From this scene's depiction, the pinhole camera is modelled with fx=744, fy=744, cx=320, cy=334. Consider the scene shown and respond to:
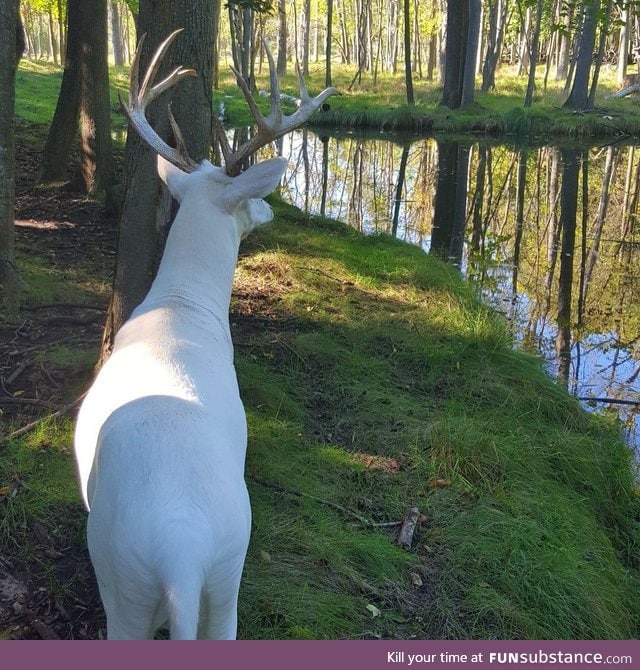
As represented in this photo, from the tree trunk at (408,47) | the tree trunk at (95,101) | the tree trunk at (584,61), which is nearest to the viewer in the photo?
the tree trunk at (95,101)

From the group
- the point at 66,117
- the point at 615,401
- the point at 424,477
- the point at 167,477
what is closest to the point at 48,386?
the point at 424,477

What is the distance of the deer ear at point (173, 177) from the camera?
430 cm

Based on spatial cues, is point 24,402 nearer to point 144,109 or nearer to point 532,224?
point 144,109

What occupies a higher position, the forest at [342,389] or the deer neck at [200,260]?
the deer neck at [200,260]

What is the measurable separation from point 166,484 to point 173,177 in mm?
2539

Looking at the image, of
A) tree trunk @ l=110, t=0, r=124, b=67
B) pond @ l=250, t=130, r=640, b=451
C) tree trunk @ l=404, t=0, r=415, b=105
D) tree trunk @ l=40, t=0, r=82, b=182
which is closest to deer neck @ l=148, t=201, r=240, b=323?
pond @ l=250, t=130, r=640, b=451

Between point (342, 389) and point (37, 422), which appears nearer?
point (37, 422)

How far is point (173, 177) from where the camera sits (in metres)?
4.34

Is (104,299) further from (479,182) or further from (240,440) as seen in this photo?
(479,182)

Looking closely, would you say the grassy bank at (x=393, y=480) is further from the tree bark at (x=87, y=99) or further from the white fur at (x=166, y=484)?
the tree bark at (x=87, y=99)

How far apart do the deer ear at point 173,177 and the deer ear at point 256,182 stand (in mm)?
291

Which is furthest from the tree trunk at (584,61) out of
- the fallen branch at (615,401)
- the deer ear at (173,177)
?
the deer ear at (173,177)

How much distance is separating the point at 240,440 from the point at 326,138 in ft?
72.1

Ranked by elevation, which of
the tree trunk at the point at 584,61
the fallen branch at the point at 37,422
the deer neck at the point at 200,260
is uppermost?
the tree trunk at the point at 584,61
